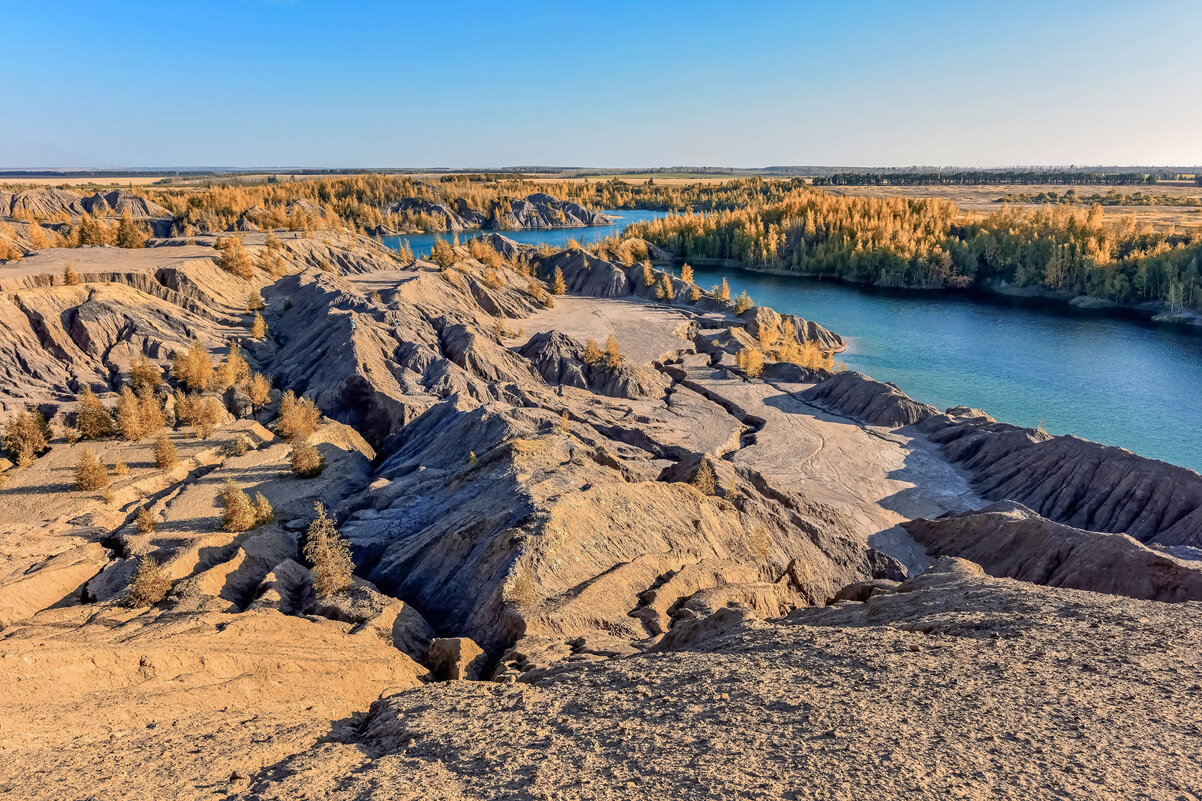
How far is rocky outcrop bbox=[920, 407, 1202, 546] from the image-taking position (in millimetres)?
29969

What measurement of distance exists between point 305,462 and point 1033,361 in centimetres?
7197

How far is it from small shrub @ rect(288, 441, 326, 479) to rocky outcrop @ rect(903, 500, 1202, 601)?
28.5 metres

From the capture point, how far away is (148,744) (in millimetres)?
10844

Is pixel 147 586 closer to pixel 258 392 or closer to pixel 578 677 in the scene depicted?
pixel 578 677

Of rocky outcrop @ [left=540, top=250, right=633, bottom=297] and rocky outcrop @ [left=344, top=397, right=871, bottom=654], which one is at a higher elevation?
rocky outcrop @ [left=540, top=250, right=633, bottom=297]

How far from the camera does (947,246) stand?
115 m

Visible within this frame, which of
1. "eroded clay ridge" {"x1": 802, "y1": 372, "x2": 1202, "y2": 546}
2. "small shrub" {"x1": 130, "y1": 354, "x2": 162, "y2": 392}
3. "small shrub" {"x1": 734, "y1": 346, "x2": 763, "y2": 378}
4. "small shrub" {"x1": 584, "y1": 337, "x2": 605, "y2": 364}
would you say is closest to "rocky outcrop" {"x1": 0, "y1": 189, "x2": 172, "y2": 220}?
"small shrub" {"x1": 130, "y1": 354, "x2": 162, "y2": 392}

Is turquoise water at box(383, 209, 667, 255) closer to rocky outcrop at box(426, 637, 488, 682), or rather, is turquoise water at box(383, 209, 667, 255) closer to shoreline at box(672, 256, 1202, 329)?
shoreline at box(672, 256, 1202, 329)

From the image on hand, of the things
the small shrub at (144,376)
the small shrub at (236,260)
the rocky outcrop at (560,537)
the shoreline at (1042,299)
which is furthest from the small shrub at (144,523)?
the shoreline at (1042,299)

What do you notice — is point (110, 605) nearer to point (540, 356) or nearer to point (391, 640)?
point (391, 640)

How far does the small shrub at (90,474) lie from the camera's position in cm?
2647

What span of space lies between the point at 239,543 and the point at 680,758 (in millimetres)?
18730

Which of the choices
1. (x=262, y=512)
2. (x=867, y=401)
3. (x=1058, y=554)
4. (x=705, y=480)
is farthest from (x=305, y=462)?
(x=867, y=401)

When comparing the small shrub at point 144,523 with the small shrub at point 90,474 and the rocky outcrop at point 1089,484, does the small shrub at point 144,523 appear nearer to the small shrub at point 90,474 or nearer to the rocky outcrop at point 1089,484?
the small shrub at point 90,474
